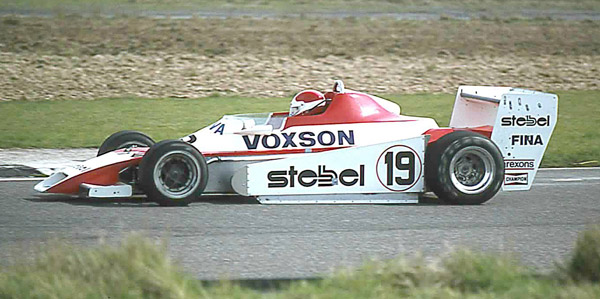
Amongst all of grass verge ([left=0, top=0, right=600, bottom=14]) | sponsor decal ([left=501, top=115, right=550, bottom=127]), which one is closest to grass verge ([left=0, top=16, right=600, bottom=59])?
grass verge ([left=0, top=0, right=600, bottom=14])

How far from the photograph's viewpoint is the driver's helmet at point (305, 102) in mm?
10891

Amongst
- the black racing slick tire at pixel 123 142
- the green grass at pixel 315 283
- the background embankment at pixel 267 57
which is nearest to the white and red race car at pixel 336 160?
the black racing slick tire at pixel 123 142

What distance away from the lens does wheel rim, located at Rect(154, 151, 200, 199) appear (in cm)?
979

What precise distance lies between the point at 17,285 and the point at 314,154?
479 cm

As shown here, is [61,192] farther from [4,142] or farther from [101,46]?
[101,46]

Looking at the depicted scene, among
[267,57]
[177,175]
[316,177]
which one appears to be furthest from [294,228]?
[267,57]

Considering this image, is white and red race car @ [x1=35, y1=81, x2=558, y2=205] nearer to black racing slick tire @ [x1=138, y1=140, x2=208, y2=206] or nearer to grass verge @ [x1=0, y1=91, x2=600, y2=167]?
black racing slick tire @ [x1=138, y1=140, x2=208, y2=206]

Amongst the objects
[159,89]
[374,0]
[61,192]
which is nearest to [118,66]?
[159,89]

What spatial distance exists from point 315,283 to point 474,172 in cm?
433

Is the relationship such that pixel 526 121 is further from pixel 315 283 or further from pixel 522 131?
pixel 315 283

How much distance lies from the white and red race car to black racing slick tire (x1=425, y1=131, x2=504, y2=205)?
1 cm

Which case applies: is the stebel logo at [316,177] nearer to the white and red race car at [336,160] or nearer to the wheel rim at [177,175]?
the white and red race car at [336,160]

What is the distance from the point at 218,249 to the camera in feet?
26.3

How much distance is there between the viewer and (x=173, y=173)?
32.4 feet
